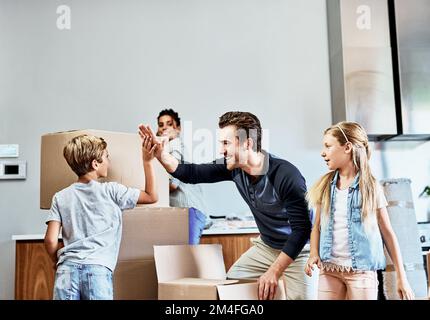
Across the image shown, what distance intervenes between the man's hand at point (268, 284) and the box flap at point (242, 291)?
0.04 feet

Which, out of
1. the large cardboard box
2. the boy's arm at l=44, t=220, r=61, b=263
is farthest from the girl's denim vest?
the boy's arm at l=44, t=220, r=61, b=263

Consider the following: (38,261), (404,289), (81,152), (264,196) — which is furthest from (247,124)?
(38,261)

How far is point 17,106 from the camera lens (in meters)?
1.19

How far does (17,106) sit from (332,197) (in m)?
0.71

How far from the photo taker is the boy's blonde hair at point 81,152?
1154 millimetres

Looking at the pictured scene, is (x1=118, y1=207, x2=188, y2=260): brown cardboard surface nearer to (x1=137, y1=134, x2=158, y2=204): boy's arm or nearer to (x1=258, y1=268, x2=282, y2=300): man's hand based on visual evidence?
(x1=137, y1=134, x2=158, y2=204): boy's arm

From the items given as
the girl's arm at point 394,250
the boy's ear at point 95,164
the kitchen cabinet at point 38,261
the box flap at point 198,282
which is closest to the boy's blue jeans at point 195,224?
the kitchen cabinet at point 38,261

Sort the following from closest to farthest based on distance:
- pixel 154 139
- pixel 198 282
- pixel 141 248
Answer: pixel 198 282, pixel 141 248, pixel 154 139

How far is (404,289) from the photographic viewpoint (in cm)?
111

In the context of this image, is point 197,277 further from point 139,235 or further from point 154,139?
point 154,139

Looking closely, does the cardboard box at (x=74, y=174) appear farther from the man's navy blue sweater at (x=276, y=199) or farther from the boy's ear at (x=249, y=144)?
the boy's ear at (x=249, y=144)

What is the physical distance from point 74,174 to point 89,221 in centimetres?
11
